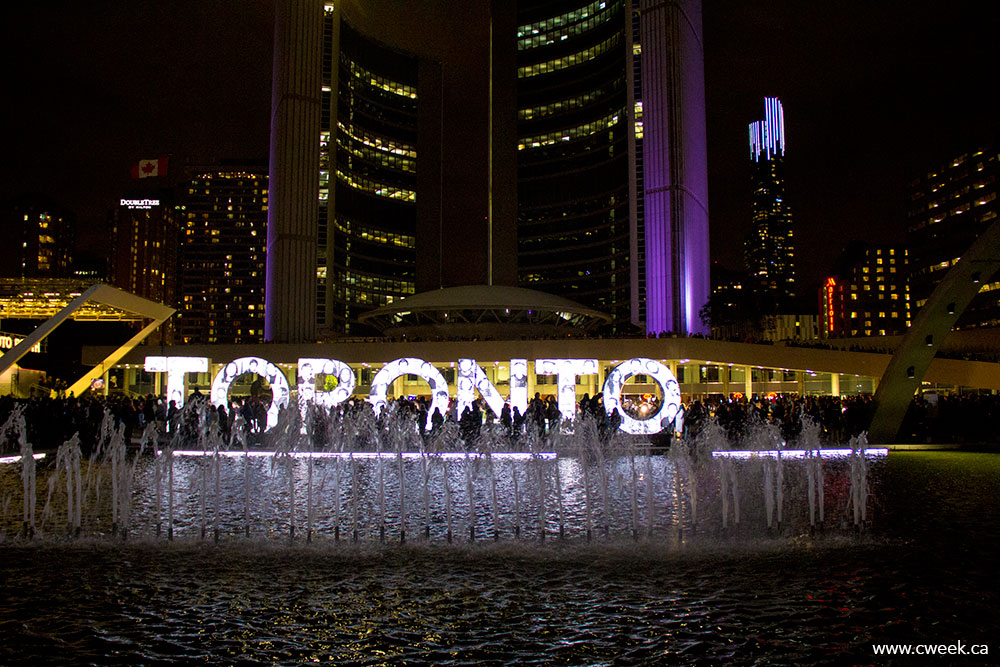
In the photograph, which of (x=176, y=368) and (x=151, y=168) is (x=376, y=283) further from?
(x=176, y=368)

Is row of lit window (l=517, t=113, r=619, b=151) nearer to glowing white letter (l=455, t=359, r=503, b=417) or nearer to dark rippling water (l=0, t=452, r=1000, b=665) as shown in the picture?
glowing white letter (l=455, t=359, r=503, b=417)

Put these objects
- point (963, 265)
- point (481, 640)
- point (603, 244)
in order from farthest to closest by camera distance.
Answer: point (603, 244) → point (963, 265) → point (481, 640)

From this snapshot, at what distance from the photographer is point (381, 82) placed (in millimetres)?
98438

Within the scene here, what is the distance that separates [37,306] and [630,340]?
33132 mm

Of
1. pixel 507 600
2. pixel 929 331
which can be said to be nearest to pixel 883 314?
pixel 929 331

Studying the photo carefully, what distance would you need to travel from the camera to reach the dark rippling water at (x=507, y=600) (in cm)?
613

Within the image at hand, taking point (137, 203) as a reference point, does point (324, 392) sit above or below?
below

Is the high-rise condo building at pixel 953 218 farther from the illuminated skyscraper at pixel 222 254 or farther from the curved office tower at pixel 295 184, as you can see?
the illuminated skyscraper at pixel 222 254

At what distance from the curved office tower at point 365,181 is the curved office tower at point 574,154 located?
51.0ft

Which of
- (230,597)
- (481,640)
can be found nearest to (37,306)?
(230,597)

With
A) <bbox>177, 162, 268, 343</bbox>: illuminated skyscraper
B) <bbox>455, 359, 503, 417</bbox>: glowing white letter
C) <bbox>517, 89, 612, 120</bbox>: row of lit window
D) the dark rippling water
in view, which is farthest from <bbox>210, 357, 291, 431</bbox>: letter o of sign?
<bbox>177, 162, 268, 343</bbox>: illuminated skyscraper

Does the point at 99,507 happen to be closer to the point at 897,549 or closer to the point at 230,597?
the point at 230,597

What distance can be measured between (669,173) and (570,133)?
3085cm

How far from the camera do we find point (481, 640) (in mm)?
6355
